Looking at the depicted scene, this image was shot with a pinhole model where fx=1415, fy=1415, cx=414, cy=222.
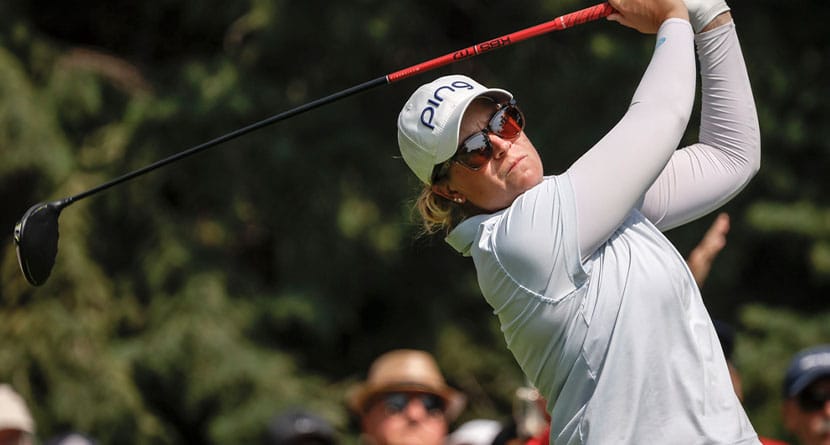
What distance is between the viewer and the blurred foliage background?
380 inches

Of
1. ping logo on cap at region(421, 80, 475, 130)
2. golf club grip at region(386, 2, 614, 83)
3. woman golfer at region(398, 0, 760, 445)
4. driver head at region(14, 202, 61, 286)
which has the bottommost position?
woman golfer at region(398, 0, 760, 445)

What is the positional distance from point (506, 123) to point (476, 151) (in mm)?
87

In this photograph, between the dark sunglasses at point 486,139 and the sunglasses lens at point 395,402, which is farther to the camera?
the sunglasses lens at point 395,402

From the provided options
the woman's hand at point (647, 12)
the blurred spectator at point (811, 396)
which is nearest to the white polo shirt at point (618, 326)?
the woman's hand at point (647, 12)

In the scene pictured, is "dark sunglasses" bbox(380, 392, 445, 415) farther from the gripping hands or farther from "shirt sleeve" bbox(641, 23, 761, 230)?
the gripping hands

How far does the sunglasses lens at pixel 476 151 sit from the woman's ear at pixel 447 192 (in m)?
0.10

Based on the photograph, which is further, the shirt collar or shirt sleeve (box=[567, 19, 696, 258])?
the shirt collar

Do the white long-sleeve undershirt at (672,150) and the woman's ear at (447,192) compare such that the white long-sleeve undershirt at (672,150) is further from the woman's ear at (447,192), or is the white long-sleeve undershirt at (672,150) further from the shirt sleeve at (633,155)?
the woman's ear at (447,192)

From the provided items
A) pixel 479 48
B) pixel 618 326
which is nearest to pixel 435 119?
pixel 479 48

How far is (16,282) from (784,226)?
5.26 meters

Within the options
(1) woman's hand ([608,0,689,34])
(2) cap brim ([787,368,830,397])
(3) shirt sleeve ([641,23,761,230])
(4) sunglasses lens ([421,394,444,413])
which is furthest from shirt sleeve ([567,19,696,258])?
(4) sunglasses lens ([421,394,444,413])

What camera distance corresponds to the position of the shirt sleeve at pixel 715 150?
293 cm

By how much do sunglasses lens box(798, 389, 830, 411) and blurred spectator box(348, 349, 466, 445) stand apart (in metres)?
1.46

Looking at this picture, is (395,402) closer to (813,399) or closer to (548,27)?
(813,399)
